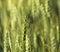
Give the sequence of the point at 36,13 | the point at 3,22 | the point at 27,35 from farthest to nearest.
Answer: the point at 3,22
the point at 36,13
the point at 27,35

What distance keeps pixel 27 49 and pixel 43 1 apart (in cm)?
31

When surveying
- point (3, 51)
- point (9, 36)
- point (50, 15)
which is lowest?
point (3, 51)

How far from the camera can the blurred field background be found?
1.57 metres

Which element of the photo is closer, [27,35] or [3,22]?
[27,35]

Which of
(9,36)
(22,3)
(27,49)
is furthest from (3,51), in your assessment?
(22,3)

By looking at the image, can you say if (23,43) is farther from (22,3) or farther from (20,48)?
(22,3)

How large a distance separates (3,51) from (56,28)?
15.1 inches

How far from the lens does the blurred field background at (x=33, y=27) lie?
1.57m

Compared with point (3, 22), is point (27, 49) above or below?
Result: below

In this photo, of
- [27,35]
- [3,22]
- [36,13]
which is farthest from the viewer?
[3,22]

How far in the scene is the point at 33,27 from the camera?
1657mm

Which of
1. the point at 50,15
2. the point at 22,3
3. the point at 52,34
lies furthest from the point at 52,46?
the point at 22,3

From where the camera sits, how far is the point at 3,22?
69.9 inches

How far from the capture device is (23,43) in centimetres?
157
